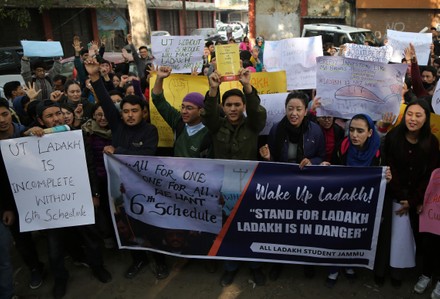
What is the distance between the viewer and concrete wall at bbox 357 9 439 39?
18484 mm

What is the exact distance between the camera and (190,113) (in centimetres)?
362

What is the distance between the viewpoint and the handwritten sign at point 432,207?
301cm

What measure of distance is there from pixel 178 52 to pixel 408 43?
388 cm

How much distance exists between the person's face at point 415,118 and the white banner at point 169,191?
1589 mm

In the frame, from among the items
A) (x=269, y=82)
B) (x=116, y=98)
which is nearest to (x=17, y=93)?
(x=116, y=98)

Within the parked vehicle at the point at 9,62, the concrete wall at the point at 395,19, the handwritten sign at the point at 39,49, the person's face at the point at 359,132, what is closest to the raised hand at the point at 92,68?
the person's face at the point at 359,132

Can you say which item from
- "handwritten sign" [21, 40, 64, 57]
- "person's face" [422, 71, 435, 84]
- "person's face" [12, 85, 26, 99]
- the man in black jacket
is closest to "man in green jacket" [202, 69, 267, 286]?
the man in black jacket

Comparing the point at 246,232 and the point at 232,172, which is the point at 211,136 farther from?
the point at 246,232

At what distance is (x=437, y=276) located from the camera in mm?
3412

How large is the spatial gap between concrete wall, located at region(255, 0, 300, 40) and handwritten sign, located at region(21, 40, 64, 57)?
13.8 metres

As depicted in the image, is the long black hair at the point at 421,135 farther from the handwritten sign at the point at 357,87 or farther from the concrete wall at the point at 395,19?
the concrete wall at the point at 395,19

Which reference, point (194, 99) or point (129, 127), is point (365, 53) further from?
point (129, 127)

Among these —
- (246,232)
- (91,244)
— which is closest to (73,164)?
(91,244)

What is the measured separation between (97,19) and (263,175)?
23.1 metres
